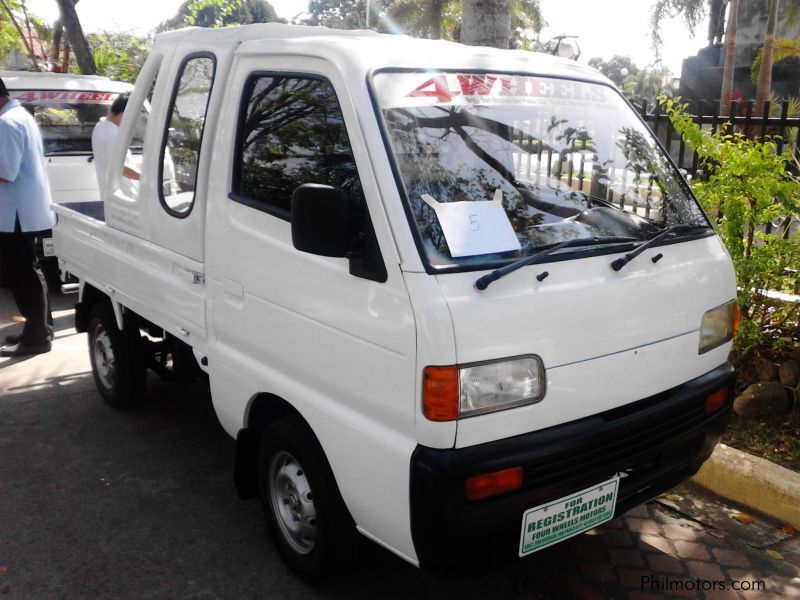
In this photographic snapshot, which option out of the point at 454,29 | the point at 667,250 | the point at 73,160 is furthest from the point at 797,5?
the point at 667,250

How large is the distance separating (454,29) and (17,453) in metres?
24.6

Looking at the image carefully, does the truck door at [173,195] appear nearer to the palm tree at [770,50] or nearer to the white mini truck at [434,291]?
the white mini truck at [434,291]

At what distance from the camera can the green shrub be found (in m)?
4.38

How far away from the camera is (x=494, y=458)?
7.70 feet

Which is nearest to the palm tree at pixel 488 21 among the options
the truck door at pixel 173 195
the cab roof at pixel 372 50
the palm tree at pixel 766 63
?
the cab roof at pixel 372 50

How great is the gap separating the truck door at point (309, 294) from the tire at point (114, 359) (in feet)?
4.86

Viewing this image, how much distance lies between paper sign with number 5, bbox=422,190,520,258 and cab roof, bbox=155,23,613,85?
1.95ft

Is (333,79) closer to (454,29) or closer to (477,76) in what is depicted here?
(477,76)

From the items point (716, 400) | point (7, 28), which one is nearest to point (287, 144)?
point (716, 400)

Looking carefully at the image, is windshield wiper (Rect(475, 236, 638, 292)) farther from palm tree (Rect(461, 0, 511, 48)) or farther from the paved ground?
palm tree (Rect(461, 0, 511, 48))

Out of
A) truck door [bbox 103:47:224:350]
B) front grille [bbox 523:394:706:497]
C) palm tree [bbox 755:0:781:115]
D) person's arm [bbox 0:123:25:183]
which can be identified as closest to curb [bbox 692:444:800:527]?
front grille [bbox 523:394:706:497]

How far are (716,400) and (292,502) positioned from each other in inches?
70.6

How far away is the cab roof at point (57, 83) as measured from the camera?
7.90m

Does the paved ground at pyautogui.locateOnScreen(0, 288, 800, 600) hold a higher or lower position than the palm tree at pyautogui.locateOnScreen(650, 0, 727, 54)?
lower
